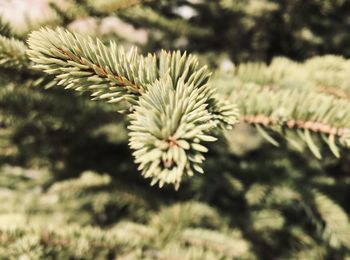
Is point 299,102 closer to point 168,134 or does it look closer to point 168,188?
point 168,134

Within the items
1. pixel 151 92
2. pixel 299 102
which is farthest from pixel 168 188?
pixel 151 92

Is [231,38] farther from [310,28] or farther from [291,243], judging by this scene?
[291,243]

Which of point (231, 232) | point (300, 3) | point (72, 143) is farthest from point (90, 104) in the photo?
point (300, 3)

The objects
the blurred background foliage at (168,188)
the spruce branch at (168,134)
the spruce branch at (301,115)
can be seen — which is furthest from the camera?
the blurred background foliage at (168,188)

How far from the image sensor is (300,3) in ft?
3.19

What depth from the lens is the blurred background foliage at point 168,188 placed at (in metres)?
A: 0.72

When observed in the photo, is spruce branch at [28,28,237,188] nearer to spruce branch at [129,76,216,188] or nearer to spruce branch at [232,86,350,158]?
spruce branch at [129,76,216,188]

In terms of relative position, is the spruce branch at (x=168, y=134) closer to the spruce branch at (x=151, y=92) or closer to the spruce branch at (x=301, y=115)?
the spruce branch at (x=151, y=92)

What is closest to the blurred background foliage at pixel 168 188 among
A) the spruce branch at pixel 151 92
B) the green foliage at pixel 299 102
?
the green foliage at pixel 299 102

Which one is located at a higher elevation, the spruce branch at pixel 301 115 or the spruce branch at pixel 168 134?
the spruce branch at pixel 168 134

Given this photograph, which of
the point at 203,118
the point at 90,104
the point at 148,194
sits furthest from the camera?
the point at 148,194

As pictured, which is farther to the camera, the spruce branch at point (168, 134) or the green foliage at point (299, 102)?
the green foliage at point (299, 102)

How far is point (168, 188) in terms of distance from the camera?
40.1 inches

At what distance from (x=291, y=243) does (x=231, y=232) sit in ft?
0.67
